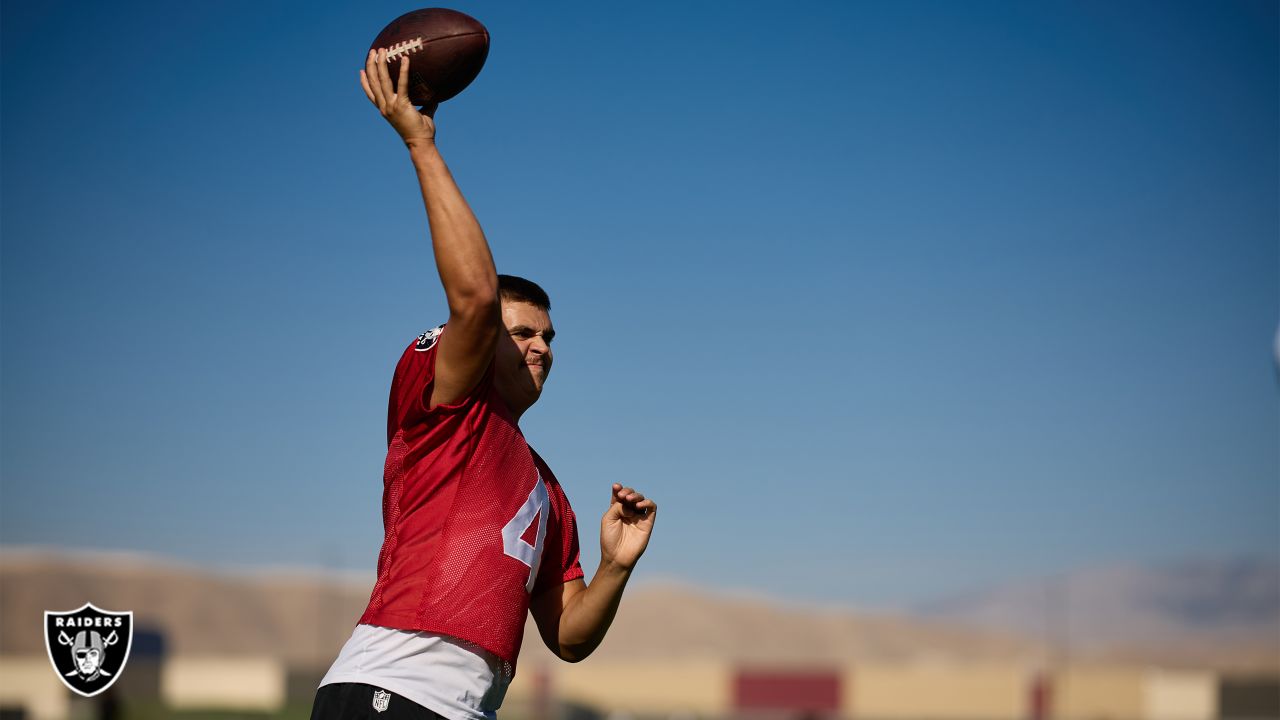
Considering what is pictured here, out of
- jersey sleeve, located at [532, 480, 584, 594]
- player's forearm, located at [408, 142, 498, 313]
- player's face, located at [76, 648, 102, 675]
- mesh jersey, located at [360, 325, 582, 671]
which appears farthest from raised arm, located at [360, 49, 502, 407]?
Answer: player's face, located at [76, 648, 102, 675]

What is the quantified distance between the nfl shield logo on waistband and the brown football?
1.88 m

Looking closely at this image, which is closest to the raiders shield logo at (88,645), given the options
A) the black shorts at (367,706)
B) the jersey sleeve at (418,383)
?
the black shorts at (367,706)

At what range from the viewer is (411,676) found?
380 centimetres

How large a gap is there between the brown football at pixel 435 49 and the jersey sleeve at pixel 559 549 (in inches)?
55.2

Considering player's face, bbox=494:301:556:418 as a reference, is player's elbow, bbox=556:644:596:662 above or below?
below

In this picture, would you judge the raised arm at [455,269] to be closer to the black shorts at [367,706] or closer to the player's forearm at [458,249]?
the player's forearm at [458,249]

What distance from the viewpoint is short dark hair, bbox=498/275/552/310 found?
4.34m

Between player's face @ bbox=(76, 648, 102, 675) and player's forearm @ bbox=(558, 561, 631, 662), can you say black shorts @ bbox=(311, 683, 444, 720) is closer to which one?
player's forearm @ bbox=(558, 561, 631, 662)

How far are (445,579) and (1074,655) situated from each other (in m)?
114

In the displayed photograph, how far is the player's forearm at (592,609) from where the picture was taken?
4.45 metres

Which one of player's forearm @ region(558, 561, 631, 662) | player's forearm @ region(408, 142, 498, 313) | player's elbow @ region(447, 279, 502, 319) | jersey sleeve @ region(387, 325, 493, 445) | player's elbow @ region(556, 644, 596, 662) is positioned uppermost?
player's forearm @ region(408, 142, 498, 313)

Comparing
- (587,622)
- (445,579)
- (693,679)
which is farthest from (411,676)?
(693,679)

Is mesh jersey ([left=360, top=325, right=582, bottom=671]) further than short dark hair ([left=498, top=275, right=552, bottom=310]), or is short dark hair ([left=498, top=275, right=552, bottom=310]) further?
short dark hair ([left=498, top=275, right=552, bottom=310])

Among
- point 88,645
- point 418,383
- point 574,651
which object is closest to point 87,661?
point 88,645
